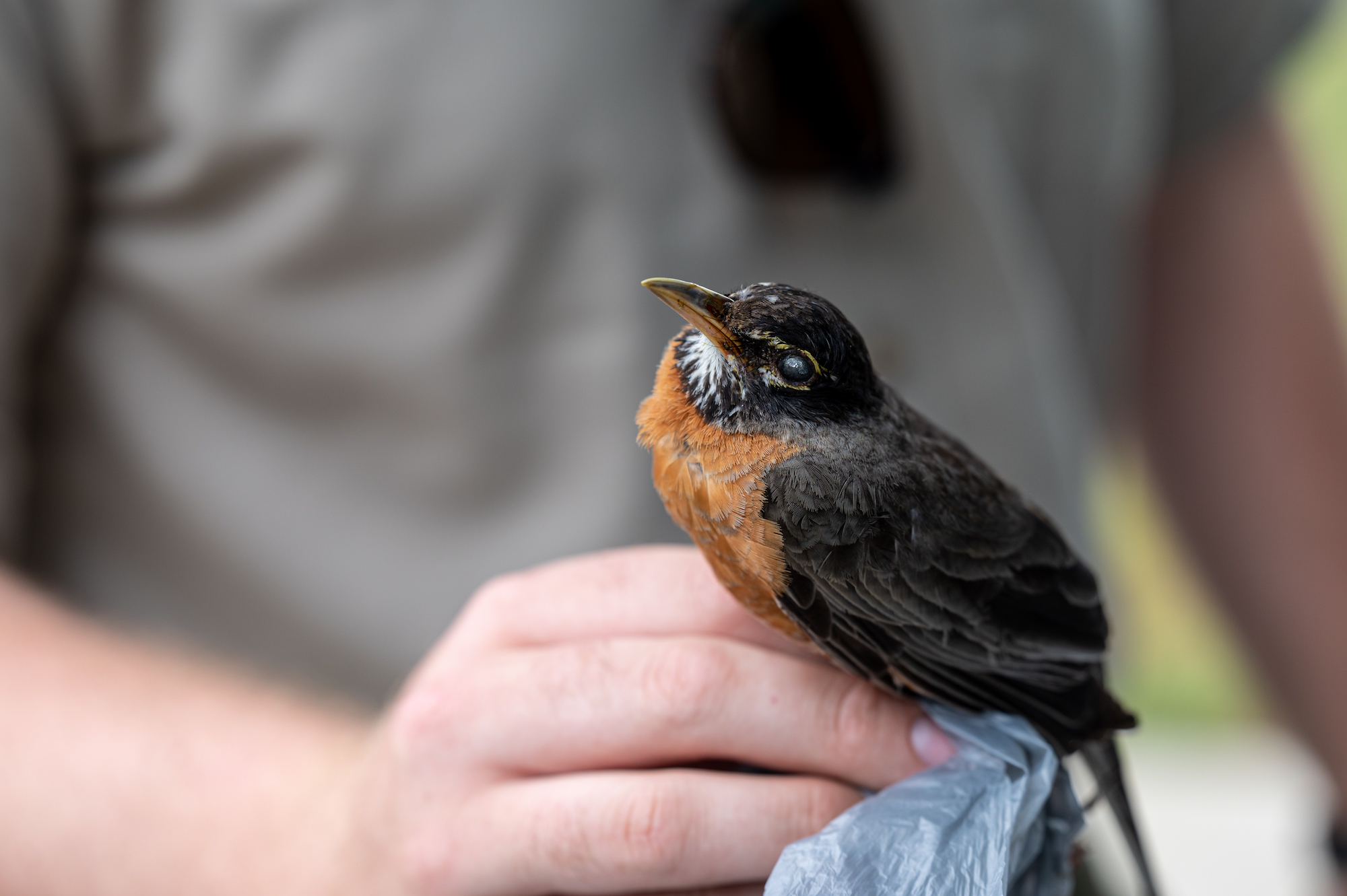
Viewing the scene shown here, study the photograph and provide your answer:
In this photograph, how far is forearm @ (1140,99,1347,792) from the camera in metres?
2.82

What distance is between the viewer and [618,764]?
→ 129 cm

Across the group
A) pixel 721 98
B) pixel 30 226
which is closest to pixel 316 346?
pixel 30 226

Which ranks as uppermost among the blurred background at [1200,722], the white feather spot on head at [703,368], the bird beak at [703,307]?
the bird beak at [703,307]

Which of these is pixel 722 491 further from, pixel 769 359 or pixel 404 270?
pixel 404 270

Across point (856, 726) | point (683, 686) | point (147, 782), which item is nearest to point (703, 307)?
point (683, 686)

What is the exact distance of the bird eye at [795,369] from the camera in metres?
1.10

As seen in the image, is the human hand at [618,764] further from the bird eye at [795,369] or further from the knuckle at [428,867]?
the bird eye at [795,369]

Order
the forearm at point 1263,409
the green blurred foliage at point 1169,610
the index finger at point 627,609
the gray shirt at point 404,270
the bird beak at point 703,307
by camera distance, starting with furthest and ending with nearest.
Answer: the green blurred foliage at point 1169,610, the forearm at point 1263,409, the gray shirt at point 404,270, the index finger at point 627,609, the bird beak at point 703,307

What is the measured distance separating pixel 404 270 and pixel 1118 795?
183 centimetres

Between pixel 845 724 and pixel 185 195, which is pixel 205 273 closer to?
pixel 185 195

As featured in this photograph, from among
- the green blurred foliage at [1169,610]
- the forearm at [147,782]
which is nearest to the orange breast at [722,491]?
the forearm at [147,782]

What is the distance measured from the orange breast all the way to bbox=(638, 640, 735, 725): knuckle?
0.10 m

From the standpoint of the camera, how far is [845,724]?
4.14ft

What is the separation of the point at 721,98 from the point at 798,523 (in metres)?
1.34
